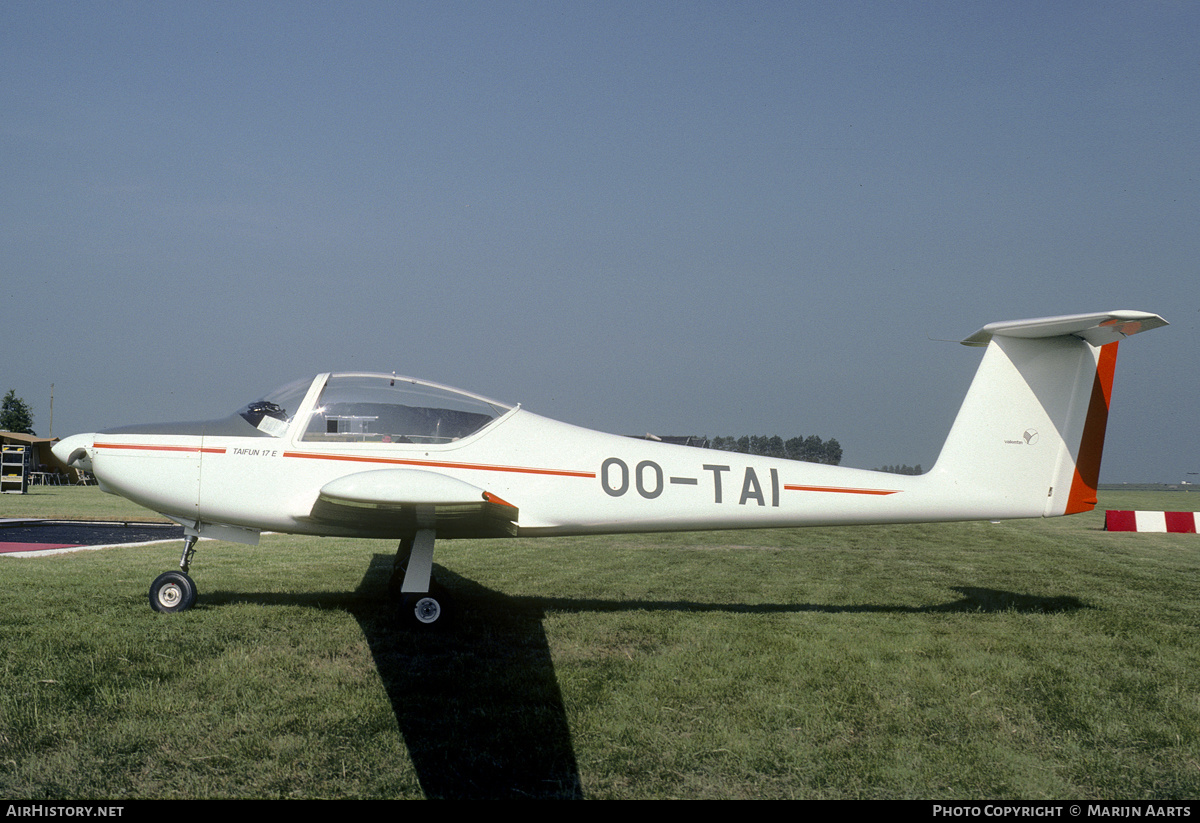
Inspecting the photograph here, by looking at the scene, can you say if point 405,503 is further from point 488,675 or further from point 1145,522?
point 1145,522

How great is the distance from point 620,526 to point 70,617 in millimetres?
4313

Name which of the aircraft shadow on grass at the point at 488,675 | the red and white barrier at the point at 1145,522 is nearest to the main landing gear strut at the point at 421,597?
the aircraft shadow on grass at the point at 488,675

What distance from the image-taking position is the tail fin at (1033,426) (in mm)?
6723

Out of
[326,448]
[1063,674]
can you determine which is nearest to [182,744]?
[326,448]

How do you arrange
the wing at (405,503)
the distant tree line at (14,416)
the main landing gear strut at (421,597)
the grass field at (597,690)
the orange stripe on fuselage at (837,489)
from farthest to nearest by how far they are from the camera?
the distant tree line at (14,416) < the orange stripe on fuselage at (837,489) < the main landing gear strut at (421,597) < the wing at (405,503) < the grass field at (597,690)

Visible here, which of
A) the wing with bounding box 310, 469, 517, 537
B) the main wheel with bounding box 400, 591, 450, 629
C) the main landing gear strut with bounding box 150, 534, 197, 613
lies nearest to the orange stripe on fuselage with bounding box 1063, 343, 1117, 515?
the wing with bounding box 310, 469, 517, 537

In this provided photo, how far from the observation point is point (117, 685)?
420 centimetres

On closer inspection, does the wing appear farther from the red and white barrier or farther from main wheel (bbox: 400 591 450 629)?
the red and white barrier

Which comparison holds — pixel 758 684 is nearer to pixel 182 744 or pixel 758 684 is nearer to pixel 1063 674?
pixel 1063 674

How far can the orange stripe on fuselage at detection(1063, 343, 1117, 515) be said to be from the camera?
22.1ft

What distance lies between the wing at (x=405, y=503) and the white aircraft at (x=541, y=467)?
3 centimetres

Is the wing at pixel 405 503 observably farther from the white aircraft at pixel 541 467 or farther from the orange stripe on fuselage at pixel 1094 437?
the orange stripe on fuselage at pixel 1094 437

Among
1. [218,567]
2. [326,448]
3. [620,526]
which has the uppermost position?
[326,448]

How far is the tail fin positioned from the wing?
13.9ft
